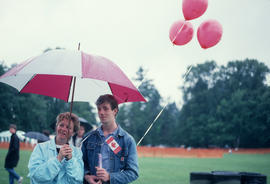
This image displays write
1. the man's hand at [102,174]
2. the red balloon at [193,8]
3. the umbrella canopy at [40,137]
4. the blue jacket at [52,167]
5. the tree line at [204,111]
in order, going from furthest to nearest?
the tree line at [204,111]
the umbrella canopy at [40,137]
the red balloon at [193,8]
the man's hand at [102,174]
the blue jacket at [52,167]

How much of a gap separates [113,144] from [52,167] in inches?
26.1

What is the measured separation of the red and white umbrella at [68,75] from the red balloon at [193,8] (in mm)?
2082

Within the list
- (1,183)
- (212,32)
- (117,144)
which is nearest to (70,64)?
(117,144)

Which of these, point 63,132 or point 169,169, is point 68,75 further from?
point 169,169

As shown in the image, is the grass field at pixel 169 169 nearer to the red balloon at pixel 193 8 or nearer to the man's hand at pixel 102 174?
the red balloon at pixel 193 8

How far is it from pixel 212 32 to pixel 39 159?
137 inches

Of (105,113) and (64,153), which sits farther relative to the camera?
(105,113)

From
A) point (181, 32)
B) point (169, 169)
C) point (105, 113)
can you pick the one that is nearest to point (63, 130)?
point (105, 113)

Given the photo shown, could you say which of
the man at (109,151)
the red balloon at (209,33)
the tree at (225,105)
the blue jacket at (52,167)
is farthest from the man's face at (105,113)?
the tree at (225,105)

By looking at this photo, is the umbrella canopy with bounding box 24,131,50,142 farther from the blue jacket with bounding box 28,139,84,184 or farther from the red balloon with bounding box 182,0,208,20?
the blue jacket with bounding box 28,139,84,184

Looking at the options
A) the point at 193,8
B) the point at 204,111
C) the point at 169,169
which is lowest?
the point at 169,169

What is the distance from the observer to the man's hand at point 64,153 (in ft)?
9.46

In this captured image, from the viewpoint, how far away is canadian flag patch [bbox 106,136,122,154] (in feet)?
10.5

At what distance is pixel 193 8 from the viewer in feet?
17.0
